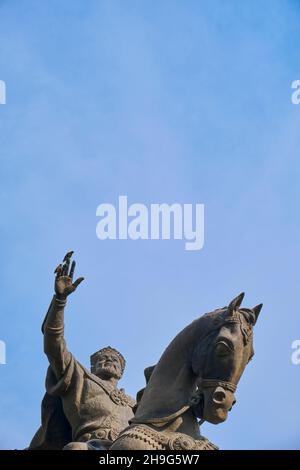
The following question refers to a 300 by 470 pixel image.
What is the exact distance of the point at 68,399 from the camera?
1884cm

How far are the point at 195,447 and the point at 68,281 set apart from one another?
438 centimetres

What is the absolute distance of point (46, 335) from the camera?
1889 centimetres

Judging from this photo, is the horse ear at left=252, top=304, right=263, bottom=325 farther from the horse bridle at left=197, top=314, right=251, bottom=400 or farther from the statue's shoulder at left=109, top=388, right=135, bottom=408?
the statue's shoulder at left=109, top=388, right=135, bottom=408

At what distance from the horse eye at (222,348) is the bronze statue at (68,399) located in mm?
3599

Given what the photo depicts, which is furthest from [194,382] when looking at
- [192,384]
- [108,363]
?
[108,363]

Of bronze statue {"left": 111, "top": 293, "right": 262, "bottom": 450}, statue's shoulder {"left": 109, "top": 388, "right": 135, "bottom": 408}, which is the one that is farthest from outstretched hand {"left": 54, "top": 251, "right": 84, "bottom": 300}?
bronze statue {"left": 111, "top": 293, "right": 262, "bottom": 450}

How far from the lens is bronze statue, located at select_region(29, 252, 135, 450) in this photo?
1853cm

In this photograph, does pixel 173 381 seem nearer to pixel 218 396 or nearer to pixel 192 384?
pixel 192 384

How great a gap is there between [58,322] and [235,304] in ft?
13.2

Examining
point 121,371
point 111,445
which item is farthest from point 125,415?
point 111,445

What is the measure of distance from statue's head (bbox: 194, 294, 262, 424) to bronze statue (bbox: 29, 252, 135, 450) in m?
3.43

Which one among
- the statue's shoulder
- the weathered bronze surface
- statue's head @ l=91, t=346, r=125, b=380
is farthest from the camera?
statue's head @ l=91, t=346, r=125, b=380

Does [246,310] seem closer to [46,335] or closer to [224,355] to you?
[224,355]

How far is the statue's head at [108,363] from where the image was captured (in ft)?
66.0
